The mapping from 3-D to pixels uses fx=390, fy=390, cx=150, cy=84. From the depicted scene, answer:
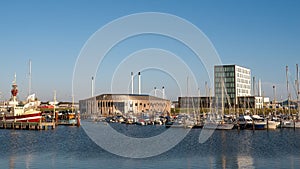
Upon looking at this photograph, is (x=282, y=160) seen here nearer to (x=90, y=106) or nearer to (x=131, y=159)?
(x=131, y=159)

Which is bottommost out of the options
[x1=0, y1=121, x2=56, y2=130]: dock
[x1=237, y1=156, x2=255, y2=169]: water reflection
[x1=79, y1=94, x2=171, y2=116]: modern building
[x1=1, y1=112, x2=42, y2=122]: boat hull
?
[x1=237, y1=156, x2=255, y2=169]: water reflection

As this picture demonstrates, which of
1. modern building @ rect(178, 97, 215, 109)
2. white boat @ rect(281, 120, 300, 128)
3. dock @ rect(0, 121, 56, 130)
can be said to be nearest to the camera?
white boat @ rect(281, 120, 300, 128)

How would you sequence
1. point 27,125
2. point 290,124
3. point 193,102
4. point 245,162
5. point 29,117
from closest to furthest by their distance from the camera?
point 245,162 < point 290,124 < point 27,125 < point 29,117 < point 193,102

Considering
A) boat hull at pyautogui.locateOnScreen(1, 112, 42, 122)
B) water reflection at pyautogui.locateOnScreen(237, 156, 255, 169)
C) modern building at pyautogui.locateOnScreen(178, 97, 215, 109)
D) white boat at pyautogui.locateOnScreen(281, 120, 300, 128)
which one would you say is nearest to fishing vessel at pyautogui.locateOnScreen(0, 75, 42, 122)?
boat hull at pyautogui.locateOnScreen(1, 112, 42, 122)

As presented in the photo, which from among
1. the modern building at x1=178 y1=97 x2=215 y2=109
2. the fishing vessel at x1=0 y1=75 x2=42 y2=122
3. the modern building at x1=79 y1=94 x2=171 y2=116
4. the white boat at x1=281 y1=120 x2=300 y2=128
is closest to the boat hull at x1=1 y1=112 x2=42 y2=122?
the fishing vessel at x1=0 y1=75 x2=42 y2=122

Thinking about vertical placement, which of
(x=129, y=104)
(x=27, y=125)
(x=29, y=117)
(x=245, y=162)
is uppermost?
(x=129, y=104)

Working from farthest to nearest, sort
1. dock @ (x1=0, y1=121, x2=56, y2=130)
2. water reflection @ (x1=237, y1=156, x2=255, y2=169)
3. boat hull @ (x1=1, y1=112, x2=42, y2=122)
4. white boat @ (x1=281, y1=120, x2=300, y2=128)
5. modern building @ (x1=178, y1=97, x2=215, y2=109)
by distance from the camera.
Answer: modern building @ (x1=178, y1=97, x2=215, y2=109), boat hull @ (x1=1, y1=112, x2=42, y2=122), dock @ (x1=0, y1=121, x2=56, y2=130), white boat @ (x1=281, y1=120, x2=300, y2=128), water reflection @ (x1=237, y1=156, x2=255, y2=169)

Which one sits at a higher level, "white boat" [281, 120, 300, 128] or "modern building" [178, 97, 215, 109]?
"modern building" [178, 97, 215, 109]

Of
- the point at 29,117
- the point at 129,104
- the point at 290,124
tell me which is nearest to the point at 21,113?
the point at 29,117

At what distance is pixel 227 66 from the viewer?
161 meters

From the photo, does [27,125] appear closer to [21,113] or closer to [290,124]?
[21,113]

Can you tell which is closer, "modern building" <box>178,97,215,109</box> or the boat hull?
the boat hull

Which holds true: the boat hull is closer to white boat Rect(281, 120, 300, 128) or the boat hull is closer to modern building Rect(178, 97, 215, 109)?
modern building Rect(178, 97, 215, 109)

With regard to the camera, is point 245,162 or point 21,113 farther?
point 21,113
